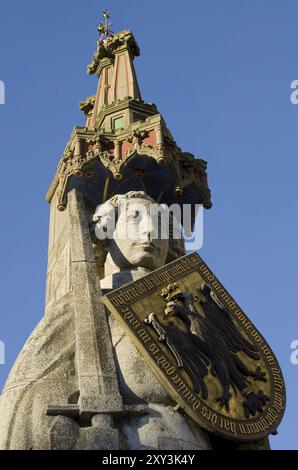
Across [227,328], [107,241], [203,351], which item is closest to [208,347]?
[203,351]

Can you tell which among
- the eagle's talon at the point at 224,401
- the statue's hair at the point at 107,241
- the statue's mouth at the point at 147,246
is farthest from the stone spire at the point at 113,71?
the eagle's talon at the point at 224,401

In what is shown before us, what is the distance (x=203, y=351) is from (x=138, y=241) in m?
2.18

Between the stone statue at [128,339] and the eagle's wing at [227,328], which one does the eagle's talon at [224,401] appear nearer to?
the stone statue at [128,339]

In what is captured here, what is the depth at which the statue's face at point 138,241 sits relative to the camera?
13.2 meters

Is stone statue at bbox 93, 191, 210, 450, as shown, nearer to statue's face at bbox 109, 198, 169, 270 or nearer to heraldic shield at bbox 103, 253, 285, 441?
statue's face at bbox 109, 198, 169, 270

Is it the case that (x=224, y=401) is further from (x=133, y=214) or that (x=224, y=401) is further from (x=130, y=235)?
(x=133, y=214)

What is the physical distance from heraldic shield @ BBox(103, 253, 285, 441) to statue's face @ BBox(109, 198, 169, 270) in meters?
0.46

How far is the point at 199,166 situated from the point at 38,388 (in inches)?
235

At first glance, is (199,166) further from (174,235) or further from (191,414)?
(191,414)

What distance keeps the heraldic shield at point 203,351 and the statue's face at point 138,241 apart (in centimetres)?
46

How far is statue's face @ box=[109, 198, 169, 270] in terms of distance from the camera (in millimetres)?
13234

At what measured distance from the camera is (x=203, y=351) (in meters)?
11.8
